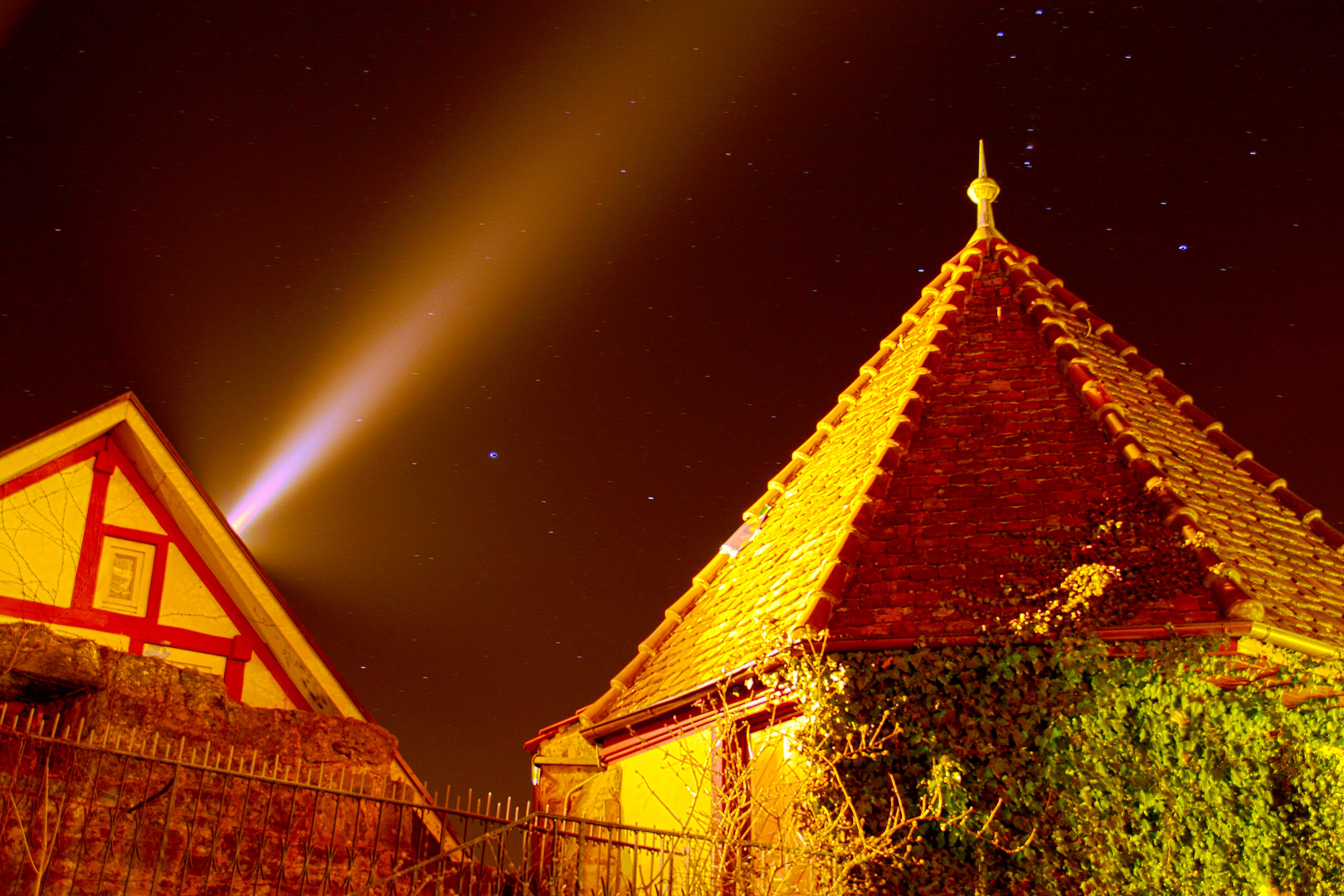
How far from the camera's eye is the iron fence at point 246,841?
6.91m

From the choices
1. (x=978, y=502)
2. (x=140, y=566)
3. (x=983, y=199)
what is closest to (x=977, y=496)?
(x=978, y=502)

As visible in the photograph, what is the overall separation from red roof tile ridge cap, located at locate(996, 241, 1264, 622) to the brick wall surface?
10 cm

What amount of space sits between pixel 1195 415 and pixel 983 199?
3684 mm

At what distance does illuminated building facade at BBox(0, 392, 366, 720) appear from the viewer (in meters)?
10.4

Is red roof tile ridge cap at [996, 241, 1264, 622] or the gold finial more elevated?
the gold finial

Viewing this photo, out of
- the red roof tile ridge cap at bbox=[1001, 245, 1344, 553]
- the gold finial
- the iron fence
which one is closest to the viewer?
the iron fence

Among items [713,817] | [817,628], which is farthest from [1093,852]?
[713,817]

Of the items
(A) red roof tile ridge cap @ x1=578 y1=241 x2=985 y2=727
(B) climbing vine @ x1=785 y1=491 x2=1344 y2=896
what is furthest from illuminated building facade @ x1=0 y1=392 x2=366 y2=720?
(B) climbing vine @ x1=785 y1=491 x2=1344 y2=896

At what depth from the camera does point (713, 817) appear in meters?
8.42

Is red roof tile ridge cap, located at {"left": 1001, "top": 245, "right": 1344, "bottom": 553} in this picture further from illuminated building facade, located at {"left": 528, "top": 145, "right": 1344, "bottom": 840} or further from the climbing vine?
the climbing vine

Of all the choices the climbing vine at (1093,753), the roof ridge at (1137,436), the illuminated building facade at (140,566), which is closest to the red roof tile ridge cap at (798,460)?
the roof ridge at (1137,436)

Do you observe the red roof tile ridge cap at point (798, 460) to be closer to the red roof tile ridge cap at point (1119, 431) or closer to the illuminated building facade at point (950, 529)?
the illuminated building facade at point (950, 529)

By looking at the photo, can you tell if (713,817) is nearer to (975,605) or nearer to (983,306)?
(975,605)

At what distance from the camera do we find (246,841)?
816 cm
